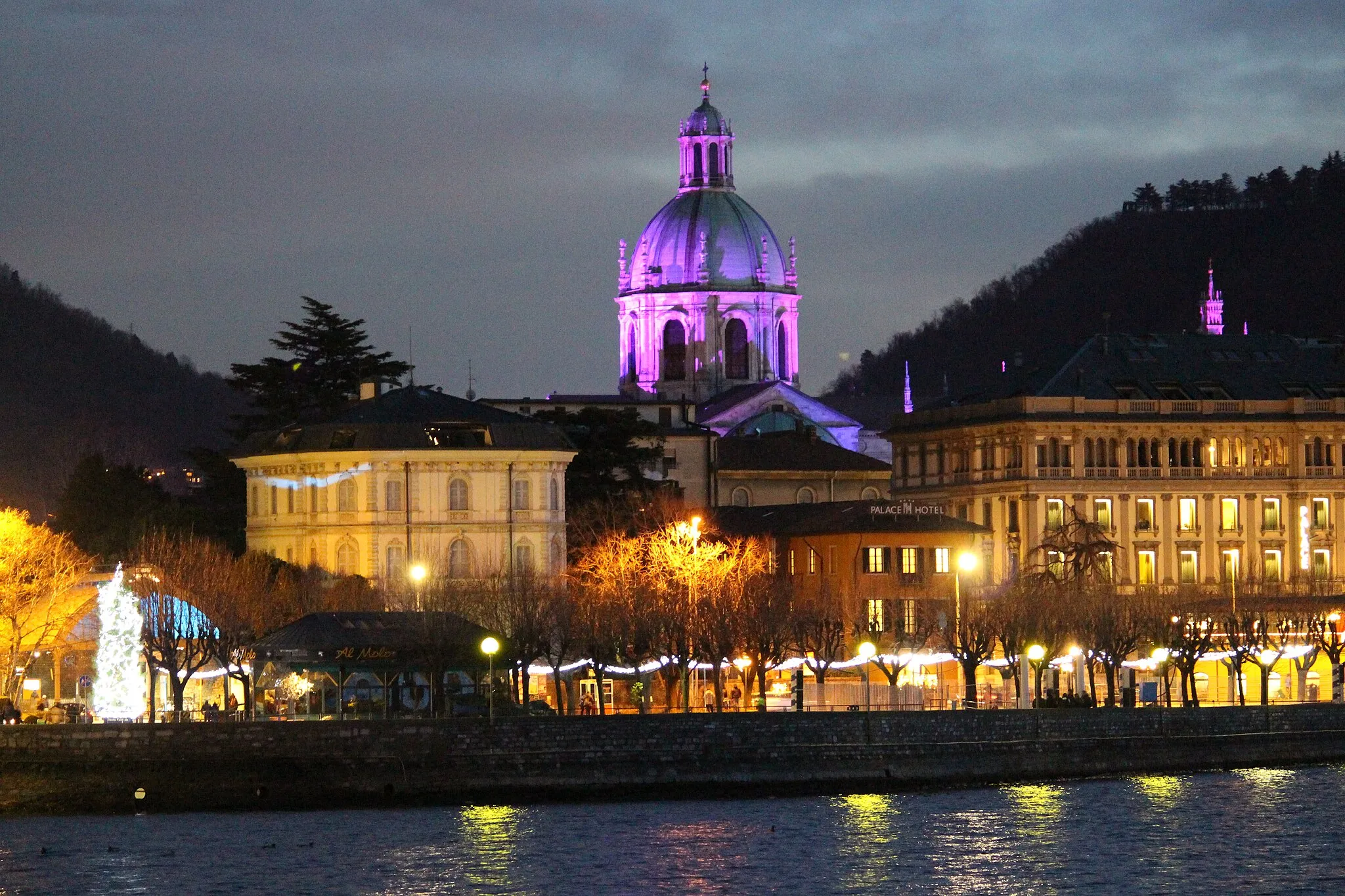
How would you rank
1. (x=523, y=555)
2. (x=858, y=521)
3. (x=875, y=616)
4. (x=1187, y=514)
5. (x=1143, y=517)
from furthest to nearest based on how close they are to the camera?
1. (x=1187, y=514)
2. (x=1143, y=517)
3. (x=523, y=555)
4. (x=858, y=521)
5. (x=875, y=616)

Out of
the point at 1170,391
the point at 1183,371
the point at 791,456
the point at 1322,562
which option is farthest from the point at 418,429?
the point at 791,456

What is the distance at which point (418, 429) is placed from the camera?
394 ft

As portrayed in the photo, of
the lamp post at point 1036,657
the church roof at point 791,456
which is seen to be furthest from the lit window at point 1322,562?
the lamp post at point 1036,657

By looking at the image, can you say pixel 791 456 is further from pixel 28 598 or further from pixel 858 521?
pixel 28 598

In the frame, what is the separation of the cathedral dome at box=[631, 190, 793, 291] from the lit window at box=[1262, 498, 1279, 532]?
190 ft

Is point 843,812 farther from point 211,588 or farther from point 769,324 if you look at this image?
point 769,324

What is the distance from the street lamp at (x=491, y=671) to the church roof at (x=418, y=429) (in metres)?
25.0

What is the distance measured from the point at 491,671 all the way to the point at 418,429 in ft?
101

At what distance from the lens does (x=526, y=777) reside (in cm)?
8562

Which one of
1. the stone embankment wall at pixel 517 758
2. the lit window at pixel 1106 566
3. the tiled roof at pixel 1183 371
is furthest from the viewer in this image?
the tiled roof at pixel 1183 371

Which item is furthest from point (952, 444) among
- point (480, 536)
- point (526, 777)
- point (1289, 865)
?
point (1289, 865)

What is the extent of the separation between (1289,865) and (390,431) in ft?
175

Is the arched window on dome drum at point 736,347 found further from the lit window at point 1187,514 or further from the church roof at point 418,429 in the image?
the church roof at point 418,429

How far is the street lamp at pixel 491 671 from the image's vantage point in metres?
88.0
